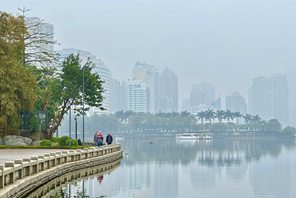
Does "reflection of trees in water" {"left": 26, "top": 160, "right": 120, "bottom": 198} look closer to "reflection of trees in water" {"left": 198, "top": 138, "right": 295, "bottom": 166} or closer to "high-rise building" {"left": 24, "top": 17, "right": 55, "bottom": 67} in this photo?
"reflection of trees in water" {"left": 198, "top": 138, "right": 295, "bottom": 166}

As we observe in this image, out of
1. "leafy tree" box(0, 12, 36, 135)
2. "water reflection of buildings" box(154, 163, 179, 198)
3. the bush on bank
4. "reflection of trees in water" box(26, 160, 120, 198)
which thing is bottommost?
"water reflection of buildings" box(154, 163, 179, 198)

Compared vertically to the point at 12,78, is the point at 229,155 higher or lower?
lower

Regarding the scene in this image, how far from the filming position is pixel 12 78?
197ft

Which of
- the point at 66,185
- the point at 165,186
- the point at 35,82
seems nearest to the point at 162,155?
the point at 35,82

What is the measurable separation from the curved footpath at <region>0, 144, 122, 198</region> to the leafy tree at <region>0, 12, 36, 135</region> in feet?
32.1

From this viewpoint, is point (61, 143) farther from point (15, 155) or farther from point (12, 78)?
point (15, 155)

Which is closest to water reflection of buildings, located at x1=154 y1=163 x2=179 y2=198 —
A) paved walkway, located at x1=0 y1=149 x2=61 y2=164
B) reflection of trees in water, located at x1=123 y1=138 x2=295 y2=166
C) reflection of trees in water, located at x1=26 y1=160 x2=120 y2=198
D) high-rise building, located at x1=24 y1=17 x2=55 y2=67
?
reflection of trees in water, located at x1=26 y1=160 x2=120 y2=198

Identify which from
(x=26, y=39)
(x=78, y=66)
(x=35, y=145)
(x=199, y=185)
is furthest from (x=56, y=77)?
(x=199, y=185)

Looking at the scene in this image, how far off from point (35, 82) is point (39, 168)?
1169 inches

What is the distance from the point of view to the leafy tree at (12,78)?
194ft

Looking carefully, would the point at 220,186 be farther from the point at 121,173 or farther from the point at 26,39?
the point at 26,39

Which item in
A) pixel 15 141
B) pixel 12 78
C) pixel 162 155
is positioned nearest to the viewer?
pixel 12 78

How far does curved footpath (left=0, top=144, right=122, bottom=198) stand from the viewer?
2620 centimetres

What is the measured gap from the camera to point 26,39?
71.4 meters
